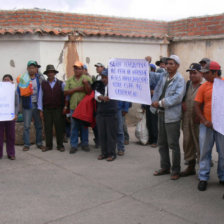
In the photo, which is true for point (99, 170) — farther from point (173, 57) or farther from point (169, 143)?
point (173, 57)

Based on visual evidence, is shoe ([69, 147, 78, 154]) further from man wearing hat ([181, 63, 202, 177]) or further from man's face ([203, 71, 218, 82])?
man's face ([203, 71, 218, 82])

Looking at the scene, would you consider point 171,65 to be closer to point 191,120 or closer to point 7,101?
point 191,120

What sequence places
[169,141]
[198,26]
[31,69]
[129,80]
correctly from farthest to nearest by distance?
1. [198,26]
2. [31,69]
3. [129,80]
4. [169,141]

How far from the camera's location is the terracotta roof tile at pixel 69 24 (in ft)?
26.6

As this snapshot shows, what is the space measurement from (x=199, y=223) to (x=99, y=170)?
2315mm

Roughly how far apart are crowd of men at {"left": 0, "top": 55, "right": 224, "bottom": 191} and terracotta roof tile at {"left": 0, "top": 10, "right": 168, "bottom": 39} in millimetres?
1862

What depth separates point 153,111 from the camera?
17.0 feet

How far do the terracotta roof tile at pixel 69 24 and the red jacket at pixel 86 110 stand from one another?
2.45 meters

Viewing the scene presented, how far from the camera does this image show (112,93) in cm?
579

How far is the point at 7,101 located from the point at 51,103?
37.4 inches

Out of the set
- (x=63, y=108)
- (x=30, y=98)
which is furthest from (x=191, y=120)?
(x=30, y=98)

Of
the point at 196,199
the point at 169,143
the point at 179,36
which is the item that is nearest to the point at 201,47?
the point at 179,36

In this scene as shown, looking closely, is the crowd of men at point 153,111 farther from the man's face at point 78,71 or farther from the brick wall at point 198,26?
the brick wall at point 198,26

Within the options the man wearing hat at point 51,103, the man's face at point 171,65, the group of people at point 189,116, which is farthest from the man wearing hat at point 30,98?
the man's face at point 171,65
